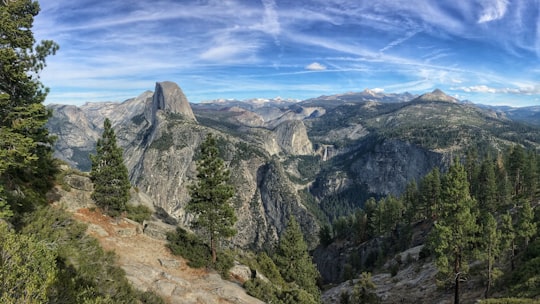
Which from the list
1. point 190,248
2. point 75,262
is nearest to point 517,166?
point 190,248

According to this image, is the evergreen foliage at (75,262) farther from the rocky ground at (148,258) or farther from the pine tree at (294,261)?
the pine tree at (294,261)

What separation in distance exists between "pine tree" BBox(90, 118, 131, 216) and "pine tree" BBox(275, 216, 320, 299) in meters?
27.0

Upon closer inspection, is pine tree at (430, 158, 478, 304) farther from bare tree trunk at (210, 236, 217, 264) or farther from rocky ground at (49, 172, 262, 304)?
bare tree trunk at (210, 236, 217, 264)

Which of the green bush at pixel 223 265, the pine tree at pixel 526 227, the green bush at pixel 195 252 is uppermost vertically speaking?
the pine tree at pixel 526 227

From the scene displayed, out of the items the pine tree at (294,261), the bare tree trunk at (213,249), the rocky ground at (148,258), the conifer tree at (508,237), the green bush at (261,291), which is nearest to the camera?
the rocky ground at (148,258)

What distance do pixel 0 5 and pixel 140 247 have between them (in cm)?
2316

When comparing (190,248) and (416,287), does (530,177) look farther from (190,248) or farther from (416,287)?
(190,248)

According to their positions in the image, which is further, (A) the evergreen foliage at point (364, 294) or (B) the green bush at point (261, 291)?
(A) the evergreen foliage at point (364, 294)

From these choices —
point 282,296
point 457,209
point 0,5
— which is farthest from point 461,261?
point 0,5

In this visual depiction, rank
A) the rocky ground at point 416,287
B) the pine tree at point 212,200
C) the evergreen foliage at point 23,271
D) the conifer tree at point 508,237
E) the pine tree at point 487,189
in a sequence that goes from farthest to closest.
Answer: the pine tree at point 487,189
the rocky ground at point 416,287
the conifer tree at point 508,237
the pine tree at point 212,200
the evergreen foliage at point 23,271

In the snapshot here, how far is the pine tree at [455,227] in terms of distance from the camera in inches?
1284

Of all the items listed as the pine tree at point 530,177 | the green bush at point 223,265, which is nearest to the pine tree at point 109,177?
the green bush at point 223,265

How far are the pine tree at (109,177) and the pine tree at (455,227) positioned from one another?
36.1 m

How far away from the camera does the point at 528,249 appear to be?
126 ft
